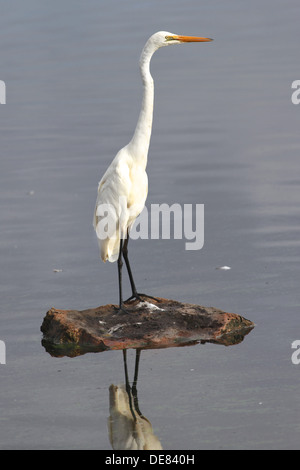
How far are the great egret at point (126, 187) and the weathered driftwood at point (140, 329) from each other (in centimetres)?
55

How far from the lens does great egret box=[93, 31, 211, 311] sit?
9.41 m

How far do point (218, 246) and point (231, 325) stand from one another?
2.30 meters

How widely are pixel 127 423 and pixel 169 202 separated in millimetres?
5538

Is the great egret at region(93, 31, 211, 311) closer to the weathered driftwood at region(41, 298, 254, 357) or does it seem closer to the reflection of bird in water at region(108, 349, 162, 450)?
the weathered driftwood at region(41, 298, 254, 357)

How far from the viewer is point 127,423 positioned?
7250 mm

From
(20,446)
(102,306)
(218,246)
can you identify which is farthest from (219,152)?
(20,446)

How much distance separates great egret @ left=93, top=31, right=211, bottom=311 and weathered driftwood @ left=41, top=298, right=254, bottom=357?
1.80ft

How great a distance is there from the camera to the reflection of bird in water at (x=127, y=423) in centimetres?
693

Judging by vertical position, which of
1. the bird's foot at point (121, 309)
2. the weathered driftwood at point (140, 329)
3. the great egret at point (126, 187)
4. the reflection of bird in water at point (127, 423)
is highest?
the great egret at point (126, 187)

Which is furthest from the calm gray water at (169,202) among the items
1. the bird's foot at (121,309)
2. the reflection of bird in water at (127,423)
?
the bird's foot at (121,309)

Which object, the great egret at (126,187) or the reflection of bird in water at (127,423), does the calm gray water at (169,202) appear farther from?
the great egret at (126,187)

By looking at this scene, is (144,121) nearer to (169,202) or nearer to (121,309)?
(121,309)

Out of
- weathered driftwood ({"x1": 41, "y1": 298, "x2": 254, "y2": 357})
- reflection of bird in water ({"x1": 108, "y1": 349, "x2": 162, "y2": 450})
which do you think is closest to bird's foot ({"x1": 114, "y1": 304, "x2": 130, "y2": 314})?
weathered driftwood ({"x1": 41, "y1": 298, "x2": 254, "y2": 357})

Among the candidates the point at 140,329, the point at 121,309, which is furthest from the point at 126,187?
the point at 140,329
